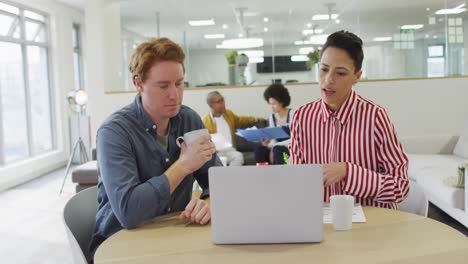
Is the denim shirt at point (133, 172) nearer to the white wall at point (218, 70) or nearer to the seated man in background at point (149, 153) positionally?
the seated man in background at point (149, 153)

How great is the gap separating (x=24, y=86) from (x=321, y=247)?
23.4ft

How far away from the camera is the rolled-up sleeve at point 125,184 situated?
4.68 feet

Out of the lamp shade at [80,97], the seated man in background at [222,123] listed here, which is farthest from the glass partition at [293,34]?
the seated man in background at [222,123]

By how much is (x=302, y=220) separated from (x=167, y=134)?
73cm

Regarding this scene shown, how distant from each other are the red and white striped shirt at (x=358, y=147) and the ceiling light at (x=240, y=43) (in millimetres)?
4872

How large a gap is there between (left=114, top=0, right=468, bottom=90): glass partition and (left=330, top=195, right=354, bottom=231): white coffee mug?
517 cm

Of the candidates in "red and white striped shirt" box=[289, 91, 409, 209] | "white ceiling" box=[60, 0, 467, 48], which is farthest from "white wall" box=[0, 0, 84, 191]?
"red and white striped shirt" box=[289, 91, 409, 209]

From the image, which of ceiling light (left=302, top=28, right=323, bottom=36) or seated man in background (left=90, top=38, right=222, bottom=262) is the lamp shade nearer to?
ceiling light (left=302, top=28, right=323, bottom=36)

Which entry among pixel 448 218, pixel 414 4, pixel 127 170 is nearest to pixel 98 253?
pixel 127 170

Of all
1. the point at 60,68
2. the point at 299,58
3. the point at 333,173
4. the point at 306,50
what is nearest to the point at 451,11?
the point at 306,50

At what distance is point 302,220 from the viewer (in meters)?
1.21

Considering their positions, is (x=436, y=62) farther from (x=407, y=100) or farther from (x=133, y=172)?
(x=133, y=172)

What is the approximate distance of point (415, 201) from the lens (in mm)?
1731

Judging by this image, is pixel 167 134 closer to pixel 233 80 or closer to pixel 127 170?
pixel 127 170
